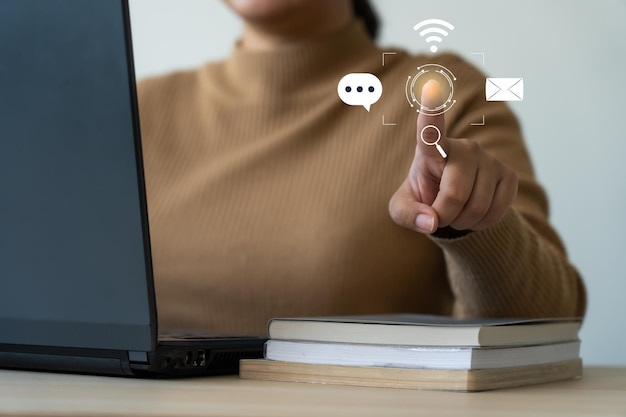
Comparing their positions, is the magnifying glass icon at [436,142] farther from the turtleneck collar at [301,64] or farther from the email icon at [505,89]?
the turtleneck collar at [301,64]

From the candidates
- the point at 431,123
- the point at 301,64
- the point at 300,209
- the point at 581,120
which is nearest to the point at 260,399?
the point at 431,123

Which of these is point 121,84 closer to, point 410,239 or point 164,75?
point 410,239

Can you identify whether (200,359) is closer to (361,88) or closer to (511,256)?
(361,88)

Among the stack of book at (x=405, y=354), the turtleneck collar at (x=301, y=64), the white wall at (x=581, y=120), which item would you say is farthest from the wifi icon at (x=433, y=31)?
the turtleneck collar at (x=301, y=64)

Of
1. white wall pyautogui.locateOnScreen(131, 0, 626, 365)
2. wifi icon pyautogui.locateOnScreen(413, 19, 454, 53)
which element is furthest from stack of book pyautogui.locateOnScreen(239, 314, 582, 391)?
white wall pyautogui.locateOnScreen(131, 0, 626, 365)

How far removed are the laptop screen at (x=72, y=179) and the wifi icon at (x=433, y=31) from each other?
0.92 ft

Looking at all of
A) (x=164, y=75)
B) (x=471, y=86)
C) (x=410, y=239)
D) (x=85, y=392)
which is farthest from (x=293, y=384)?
(x=164, y=75)

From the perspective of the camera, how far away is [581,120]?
1429 millimetres

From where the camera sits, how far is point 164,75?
1.48 meters

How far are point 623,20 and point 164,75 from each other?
0.91 m

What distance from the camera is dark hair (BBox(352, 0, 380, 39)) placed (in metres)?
1.36

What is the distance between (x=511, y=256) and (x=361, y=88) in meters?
0.29

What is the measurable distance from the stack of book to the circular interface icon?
0.58 ft

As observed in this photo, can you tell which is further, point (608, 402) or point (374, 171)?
point (374, 171)
